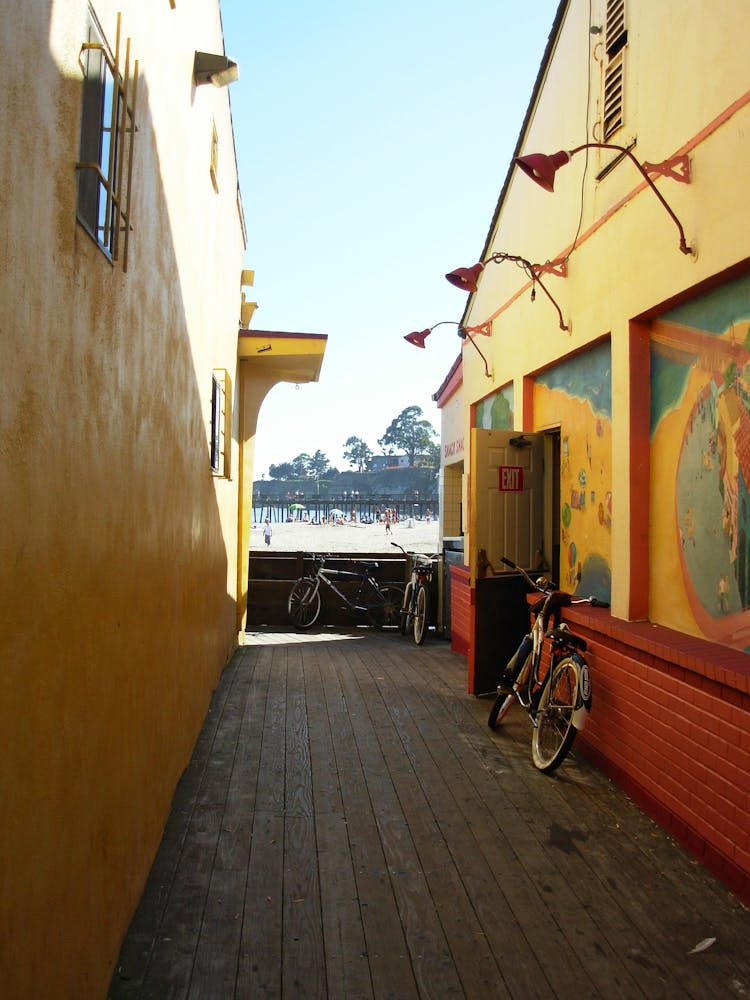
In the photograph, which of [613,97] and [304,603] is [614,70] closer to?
[613,97]

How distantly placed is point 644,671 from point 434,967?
2065 mm

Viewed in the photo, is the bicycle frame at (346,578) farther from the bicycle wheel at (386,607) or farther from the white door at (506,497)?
the white door at (506,497)

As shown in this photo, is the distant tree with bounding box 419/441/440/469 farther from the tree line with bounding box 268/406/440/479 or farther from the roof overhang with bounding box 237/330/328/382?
the roof overhang with bounding box 237/330/328/382

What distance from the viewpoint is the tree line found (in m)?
90.2

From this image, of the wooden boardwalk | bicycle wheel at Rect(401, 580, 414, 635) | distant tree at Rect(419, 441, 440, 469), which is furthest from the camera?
distant tree at Rect(419, 441, 440, 469)

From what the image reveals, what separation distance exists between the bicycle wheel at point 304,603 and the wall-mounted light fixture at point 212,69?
705cm

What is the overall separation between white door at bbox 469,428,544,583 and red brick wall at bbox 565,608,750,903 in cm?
165

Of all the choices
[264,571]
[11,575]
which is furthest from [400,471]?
[11,575]

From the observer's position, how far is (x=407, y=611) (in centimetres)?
1060

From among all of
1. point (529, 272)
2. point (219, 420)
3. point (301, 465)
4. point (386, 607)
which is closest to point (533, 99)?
point (529, 272)

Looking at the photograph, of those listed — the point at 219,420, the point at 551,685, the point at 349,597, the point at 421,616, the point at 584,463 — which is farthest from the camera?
the point at 349,597

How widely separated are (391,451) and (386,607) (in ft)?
285

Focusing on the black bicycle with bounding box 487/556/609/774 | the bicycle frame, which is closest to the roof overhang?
the bicycle frame

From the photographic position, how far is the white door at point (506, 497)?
648 centimetres
